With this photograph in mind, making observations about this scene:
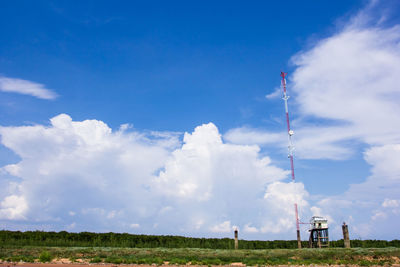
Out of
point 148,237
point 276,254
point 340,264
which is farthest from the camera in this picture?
point 148,237

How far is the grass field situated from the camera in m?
23.1

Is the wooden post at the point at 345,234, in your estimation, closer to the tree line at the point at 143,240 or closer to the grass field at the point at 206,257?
the tree line at the point at 143,240

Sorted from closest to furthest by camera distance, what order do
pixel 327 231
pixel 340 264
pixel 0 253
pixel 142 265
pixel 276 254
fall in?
1. pixel 142 265
2. pixel 340 264
3. pixel 0 253
4. pixel 276 254
5. pixel 327 231

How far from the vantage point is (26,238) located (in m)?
41.2

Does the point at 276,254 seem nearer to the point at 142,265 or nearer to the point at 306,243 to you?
the point at 142,265

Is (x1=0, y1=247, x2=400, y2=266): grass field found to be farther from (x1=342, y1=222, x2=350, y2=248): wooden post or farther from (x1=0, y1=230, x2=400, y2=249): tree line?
(x1=0, y1=230, x2=400, y2=249): tree line

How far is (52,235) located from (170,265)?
85.6 ft

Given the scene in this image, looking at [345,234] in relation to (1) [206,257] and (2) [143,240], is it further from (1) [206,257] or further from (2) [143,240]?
(2) [143,240]

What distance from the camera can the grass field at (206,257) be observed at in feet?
75.7

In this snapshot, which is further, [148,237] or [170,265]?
[148,237]

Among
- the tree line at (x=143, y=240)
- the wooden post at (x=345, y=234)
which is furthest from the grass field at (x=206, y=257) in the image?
the tree line at (x=143, y=240)

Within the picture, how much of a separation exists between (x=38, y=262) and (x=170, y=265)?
8209 millimetres

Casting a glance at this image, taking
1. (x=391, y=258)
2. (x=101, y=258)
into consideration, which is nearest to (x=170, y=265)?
(x=101, y=258)

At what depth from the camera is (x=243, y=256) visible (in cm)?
2711
